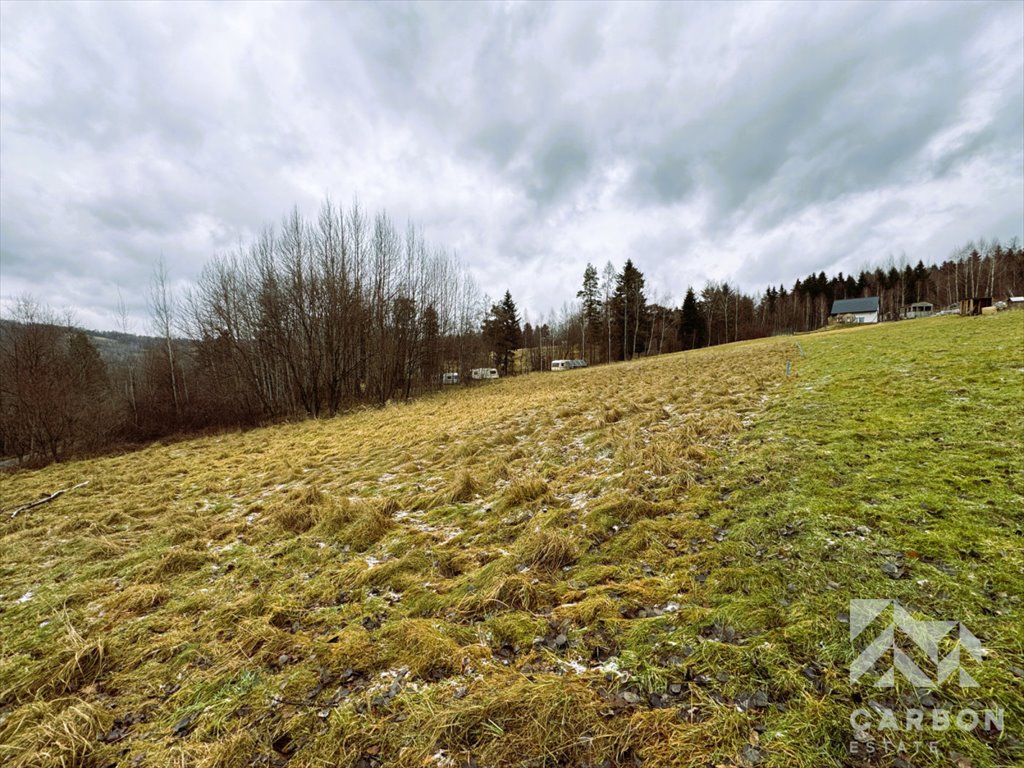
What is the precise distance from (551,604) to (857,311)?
79.1 m

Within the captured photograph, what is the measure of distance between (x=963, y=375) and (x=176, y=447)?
23.8 m

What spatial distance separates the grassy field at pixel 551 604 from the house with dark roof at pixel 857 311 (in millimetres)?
68103

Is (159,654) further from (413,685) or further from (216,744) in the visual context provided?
(413,685)

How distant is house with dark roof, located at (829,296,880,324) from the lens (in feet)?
189

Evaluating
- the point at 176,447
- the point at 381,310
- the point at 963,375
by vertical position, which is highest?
the point at 381,310

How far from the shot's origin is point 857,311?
5881 centimetres

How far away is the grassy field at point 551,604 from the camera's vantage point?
2.18 m

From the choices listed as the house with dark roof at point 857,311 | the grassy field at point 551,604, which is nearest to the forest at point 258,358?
the grassy field at point 551,604

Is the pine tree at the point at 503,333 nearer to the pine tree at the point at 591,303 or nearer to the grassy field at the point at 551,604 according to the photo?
the pine tree at the point at 591,303

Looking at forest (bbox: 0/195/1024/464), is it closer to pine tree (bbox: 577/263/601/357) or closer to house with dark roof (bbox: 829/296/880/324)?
pine tree (bbox: 577/263/601/357)

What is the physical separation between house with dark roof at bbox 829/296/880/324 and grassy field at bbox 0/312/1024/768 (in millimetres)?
68103

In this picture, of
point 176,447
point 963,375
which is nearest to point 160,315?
point 176,447

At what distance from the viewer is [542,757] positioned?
2057mm

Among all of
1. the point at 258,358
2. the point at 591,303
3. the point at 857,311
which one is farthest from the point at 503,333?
the point at 857,311
